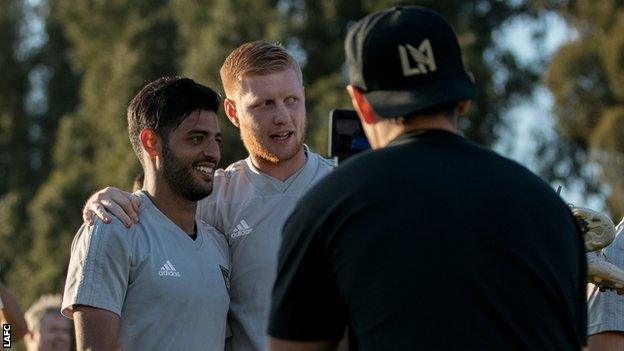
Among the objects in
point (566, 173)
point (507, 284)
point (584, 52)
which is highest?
point (507, 284)

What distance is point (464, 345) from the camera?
3408 mm

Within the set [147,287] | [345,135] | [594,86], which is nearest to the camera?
A: [147,287]

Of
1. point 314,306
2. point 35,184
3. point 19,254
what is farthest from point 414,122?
point 35,184

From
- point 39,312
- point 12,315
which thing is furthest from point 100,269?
point 39,312

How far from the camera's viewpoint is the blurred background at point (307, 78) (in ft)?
89.3

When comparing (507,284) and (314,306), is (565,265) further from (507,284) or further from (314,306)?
(314,306)

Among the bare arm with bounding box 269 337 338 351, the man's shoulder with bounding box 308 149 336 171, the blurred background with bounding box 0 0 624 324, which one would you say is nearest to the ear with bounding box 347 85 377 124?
the bare arm with bounding box 269 337 338 351

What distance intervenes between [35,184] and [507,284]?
127ft

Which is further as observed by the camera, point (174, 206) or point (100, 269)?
point (174, 206)

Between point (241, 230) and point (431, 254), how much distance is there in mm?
2446

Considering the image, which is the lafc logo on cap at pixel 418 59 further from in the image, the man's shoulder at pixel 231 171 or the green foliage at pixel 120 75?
the green foliage at pixel 120 75

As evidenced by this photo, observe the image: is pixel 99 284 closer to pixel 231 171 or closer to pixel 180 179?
pixel 180 179

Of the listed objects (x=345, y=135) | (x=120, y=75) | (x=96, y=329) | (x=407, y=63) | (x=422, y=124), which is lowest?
(x=120, y=75)

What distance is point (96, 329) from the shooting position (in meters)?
5.26
